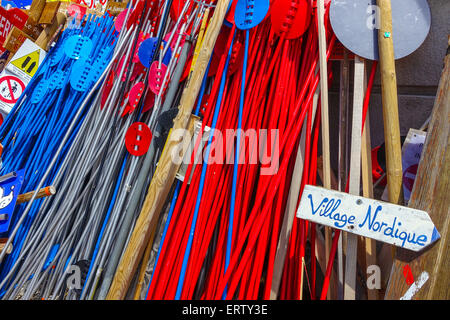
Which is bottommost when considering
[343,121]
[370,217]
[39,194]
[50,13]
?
[39,194]

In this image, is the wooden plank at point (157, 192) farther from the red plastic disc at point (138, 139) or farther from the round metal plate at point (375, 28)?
the round metal plate at point (375, 28)

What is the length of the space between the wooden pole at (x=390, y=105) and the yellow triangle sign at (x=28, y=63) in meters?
2.45

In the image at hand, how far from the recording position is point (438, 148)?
126cm

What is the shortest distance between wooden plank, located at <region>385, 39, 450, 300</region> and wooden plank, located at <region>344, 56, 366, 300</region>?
5.4 inches

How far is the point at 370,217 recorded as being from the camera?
4.06 feet

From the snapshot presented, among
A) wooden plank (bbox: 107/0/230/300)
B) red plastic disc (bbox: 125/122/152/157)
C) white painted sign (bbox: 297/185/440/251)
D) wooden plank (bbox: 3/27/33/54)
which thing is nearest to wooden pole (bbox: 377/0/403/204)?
white painted sign (bbox: 297/185/440/251)

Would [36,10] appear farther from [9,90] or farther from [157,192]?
[157,192]

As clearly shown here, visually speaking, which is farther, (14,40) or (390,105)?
(14,40)

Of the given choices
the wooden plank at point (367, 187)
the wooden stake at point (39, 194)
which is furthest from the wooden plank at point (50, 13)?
the wooden plank at point (367, 187)

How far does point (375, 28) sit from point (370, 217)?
755 millimetres

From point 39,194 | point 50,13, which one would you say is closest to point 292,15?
point 39,194

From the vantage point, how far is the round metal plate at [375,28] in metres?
1.52

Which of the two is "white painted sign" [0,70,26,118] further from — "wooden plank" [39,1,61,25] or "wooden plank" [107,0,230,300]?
"wooden plank" [107,0,230,300]

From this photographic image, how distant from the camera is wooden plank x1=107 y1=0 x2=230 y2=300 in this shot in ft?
5.21
